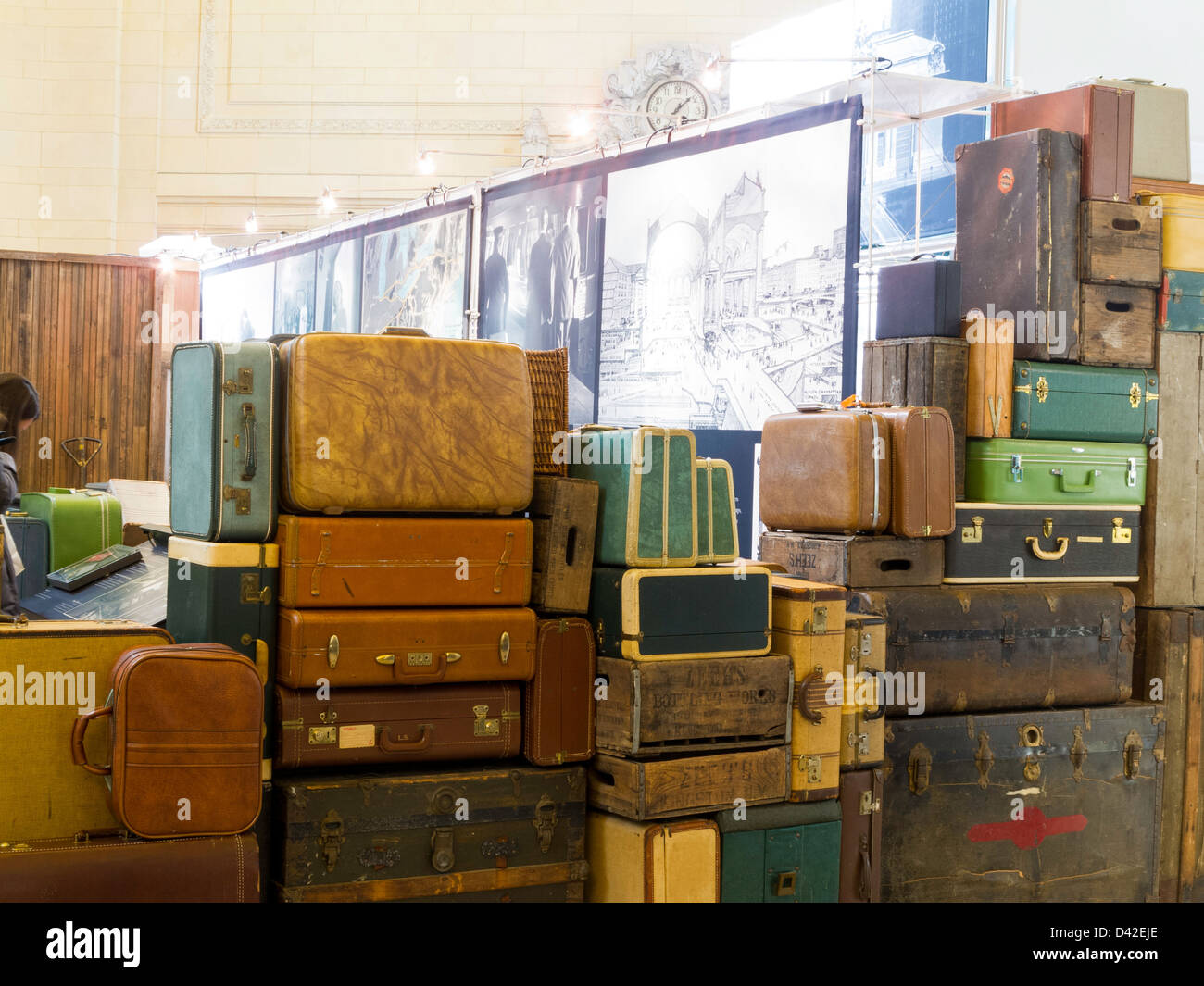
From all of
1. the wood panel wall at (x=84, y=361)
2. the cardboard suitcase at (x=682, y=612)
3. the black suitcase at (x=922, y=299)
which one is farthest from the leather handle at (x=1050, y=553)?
the wood panel wall at (x=84, y=361)

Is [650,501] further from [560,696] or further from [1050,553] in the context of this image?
[1050,553]

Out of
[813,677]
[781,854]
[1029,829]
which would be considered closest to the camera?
[781,854]

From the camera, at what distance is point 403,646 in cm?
331

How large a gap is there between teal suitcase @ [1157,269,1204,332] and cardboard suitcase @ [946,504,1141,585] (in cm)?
70

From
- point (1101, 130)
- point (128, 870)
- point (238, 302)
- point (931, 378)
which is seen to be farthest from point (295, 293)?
point (128, 870)

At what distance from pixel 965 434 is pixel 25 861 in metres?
3.25

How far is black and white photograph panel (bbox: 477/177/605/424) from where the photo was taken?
708cm

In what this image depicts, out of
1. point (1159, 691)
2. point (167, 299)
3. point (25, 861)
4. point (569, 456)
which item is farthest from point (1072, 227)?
point (167, 299)

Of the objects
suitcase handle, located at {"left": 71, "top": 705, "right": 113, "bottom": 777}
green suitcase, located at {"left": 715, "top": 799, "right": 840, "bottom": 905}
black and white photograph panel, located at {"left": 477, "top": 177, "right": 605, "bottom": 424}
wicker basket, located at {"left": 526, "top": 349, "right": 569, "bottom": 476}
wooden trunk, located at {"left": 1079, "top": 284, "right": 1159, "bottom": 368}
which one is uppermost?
black and white photograph panel, located at {"left": 477, "top": 177, "right": 605, "bottom": 424}

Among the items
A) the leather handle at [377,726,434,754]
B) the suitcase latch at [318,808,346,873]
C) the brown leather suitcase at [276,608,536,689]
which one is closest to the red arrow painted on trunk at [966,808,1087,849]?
the brown leather suitcase at [276,608,536,689]

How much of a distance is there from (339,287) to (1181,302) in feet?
20.8

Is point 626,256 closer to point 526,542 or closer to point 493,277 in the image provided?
point 493,277

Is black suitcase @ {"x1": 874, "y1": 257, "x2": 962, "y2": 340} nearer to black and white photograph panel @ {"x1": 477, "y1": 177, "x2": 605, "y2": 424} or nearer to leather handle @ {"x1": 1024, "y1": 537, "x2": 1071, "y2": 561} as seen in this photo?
leather handle @ {"x1": 1024, "y1": 537, "x2": 1071, "y2": 561}

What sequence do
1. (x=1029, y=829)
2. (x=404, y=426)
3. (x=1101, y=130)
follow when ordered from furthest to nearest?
(x=1101, y=130)
(x=1029, y=829)
(x=404, y=426)
